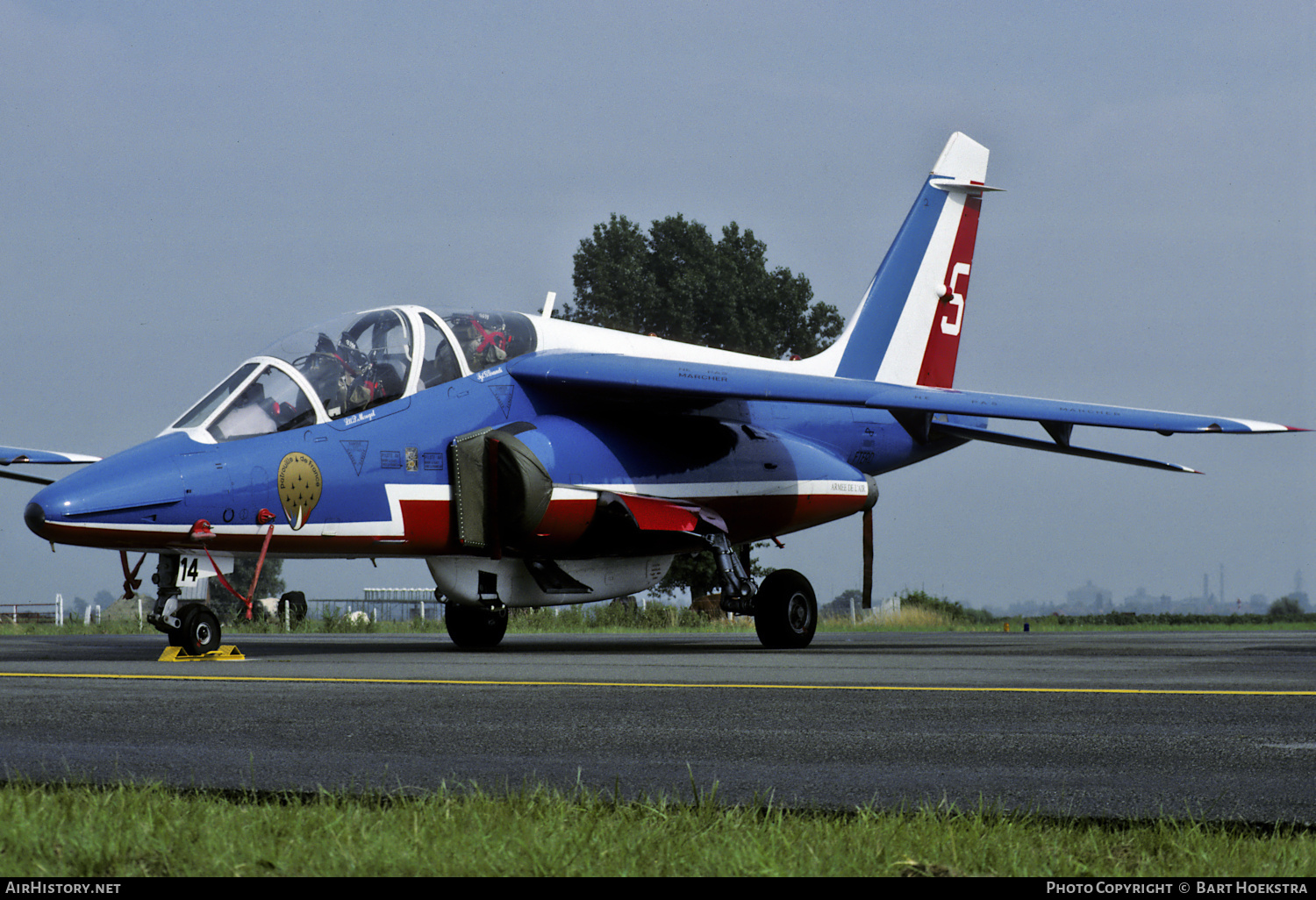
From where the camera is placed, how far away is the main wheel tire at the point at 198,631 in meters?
11.2

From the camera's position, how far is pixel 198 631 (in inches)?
444

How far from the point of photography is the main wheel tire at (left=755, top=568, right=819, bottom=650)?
14.8m

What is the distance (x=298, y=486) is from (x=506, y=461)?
2155 millimetres

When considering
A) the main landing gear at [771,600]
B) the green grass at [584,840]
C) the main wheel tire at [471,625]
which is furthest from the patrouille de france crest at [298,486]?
the green grass at [584,840]

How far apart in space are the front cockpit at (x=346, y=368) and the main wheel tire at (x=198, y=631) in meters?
1.49

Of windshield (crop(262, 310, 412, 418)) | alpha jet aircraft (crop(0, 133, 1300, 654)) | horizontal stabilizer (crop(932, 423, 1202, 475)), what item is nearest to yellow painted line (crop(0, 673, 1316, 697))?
alpha jet aircraft (crop(0, 133, 1300, 654))

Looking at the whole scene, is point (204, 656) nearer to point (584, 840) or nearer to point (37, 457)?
point (37, 457)

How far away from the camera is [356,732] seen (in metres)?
5.72

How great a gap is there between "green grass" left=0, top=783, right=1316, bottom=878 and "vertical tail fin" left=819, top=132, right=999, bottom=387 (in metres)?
15.7

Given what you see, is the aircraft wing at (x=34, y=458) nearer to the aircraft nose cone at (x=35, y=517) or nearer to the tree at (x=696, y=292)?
the aircraft nose cone at (x=35, y=517)

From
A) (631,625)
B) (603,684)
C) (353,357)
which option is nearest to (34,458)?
(353,357)

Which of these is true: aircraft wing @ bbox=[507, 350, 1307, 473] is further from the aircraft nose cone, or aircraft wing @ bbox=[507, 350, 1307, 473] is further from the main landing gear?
the aircraft nose cone
